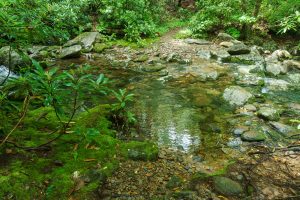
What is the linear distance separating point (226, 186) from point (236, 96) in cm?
344

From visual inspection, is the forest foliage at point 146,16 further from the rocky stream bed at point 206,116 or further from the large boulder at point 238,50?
the large boulder at point 238,50

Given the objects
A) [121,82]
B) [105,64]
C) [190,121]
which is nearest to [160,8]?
[105,64]

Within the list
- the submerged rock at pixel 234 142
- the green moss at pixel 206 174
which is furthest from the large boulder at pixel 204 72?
the green moss at pixel 206 174

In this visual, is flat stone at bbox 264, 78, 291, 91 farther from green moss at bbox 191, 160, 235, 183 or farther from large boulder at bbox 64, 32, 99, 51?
large boulder at bbox 64, 32, 99, 51

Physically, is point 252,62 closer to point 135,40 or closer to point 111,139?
point 135,40

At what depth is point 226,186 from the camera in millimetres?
3283

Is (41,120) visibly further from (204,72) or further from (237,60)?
(237,60)

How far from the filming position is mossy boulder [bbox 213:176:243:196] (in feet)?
10.5

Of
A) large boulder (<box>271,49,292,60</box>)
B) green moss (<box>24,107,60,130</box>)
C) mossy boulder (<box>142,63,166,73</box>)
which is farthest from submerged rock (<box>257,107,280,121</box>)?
large boulder (<box>271,49,292,60</box>)

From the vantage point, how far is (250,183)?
134 inches

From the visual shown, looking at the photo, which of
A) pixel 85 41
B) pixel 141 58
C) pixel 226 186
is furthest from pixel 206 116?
pixel 85 41

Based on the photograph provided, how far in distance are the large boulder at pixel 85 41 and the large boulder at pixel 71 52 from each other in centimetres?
57

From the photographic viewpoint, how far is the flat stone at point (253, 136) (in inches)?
181

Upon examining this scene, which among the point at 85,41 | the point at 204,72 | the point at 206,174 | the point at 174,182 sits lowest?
the point at 204,72
